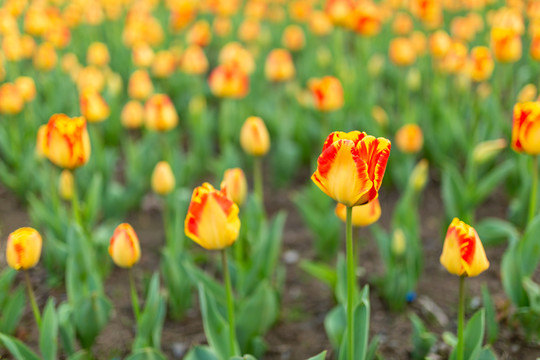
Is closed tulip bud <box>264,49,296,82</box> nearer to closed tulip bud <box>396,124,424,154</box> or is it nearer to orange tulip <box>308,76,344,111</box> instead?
orange tulip <box>308,76,344,111</box>

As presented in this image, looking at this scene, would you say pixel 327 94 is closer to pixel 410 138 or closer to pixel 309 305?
pixel 410 138

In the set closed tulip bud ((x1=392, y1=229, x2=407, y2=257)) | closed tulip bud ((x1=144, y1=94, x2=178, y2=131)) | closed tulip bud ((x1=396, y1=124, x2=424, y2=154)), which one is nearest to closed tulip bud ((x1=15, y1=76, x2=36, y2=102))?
closed tulip bud ((x1=144, y1=94, x2=178, y2=131))

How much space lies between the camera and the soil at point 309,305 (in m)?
2.28

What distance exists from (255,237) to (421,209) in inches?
48.4

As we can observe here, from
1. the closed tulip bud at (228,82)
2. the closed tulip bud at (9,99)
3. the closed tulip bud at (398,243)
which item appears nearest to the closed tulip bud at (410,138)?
the closed tulip bud at (398,243)

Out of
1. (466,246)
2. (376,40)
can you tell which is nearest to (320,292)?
(466,246)

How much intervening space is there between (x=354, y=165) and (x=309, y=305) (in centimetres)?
144

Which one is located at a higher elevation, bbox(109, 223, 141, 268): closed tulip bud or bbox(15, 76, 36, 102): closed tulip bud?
bbox(15, 76, 36, 102): closed tulip bud

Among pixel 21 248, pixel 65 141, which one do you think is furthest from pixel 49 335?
pixel 65 141

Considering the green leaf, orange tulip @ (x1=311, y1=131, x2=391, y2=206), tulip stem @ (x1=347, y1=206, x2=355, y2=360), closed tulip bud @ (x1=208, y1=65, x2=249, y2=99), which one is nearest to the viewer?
orange tulip @ (x1=311, y1=131, x2=391, y2=206)

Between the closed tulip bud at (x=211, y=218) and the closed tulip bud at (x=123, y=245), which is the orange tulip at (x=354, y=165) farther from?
the closed tulip bud at (x=123, y=245)

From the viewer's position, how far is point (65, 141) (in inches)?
78.3

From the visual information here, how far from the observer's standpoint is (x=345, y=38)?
21.0 feet

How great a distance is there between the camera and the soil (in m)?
2.28
